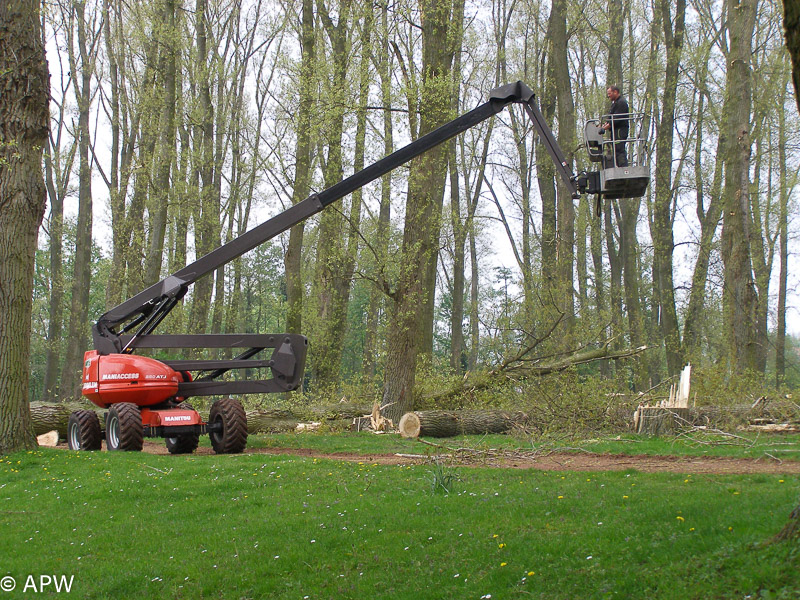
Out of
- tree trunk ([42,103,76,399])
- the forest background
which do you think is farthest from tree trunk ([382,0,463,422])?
tree trunk ([42,103,76,399])

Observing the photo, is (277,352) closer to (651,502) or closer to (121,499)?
(121,499)

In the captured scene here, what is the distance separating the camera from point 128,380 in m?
12.4

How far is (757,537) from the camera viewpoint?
4.71 metres

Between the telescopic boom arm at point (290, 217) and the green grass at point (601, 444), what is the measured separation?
276 centimetres

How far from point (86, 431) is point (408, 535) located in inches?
369

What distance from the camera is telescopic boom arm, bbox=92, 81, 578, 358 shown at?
33.9ft

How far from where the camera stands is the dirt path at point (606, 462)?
881 centimetres

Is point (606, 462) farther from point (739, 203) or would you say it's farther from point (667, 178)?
point (667, 178)

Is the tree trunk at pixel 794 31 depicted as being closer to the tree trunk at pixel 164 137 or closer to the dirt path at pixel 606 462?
the dirt path at pixel 606 462

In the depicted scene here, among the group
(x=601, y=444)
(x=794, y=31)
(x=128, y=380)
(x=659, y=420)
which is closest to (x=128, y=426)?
(x=128, y=380)

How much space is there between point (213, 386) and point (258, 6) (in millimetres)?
29234

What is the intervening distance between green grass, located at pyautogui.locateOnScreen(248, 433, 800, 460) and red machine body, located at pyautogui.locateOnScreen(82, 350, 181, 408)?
246cm

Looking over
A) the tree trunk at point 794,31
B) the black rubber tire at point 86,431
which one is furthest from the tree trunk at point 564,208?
the tree trunk at point 794,31
